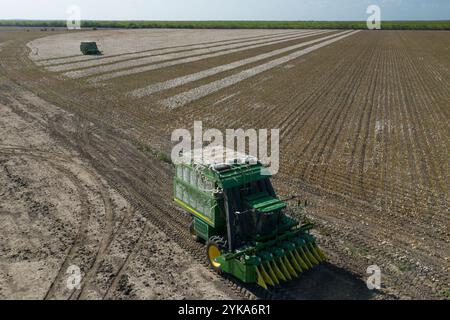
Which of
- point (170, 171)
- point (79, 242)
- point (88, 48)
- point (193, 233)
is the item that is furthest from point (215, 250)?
point (88, 48)

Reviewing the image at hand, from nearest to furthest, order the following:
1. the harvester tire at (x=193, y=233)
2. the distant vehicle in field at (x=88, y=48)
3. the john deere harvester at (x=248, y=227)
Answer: the john deere harvester at (x=248, y=227)
the harvester tire at (x=193, y=233)
the distant vehicle in field at (x=88, y=48)

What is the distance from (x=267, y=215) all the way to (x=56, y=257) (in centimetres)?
619

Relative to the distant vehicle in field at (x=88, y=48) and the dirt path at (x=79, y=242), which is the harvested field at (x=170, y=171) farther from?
the distant vehicle in field at (x=88, y=48)

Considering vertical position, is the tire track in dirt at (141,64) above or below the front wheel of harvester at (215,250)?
above

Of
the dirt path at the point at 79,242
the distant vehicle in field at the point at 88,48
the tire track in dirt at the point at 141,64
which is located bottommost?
the dirt path at the point at 79,242

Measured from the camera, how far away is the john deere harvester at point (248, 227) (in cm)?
990

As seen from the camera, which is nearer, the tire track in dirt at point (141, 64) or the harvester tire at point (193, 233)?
the harvester tire at point (193, 233)

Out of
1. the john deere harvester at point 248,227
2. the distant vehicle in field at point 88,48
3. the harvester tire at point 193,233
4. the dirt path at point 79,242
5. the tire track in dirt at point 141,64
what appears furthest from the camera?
the distant vehicle in field at point 88,48

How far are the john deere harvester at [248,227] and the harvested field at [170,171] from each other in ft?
1.86

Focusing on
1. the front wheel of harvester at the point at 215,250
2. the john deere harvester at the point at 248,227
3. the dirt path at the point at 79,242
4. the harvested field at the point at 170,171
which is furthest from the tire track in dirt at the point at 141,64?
the front wheel of harvester at the point at 215,250

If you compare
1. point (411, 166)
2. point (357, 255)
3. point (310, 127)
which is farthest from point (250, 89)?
point (357, 255)
